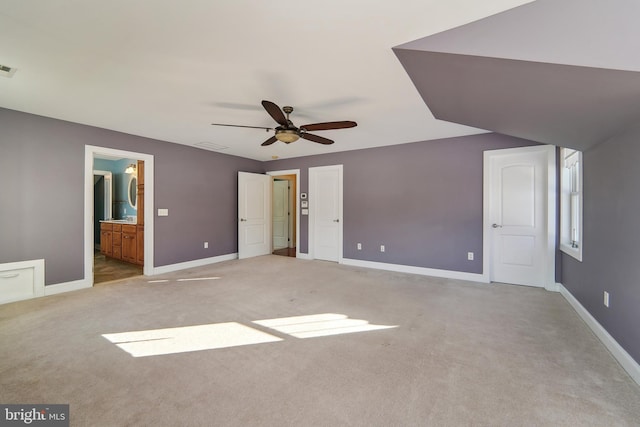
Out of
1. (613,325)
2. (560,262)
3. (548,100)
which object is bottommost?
(613,325)

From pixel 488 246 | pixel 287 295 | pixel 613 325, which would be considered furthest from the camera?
pixel 488 246

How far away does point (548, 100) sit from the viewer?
188 centimetres

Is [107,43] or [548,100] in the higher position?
[107,43]

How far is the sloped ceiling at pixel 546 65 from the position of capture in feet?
4.40

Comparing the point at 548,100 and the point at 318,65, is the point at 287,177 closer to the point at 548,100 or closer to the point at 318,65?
the point at 318,65

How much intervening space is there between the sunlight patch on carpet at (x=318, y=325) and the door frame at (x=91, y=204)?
2.99 metres

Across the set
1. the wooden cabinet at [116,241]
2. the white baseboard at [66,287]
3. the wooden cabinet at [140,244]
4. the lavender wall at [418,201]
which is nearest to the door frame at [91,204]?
the white baseboard at [66,287]

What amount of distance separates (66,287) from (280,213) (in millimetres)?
4778

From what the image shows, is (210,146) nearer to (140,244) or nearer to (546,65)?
(140,244)

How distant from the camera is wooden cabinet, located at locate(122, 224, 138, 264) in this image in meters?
4.97

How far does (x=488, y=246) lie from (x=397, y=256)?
1479 mm

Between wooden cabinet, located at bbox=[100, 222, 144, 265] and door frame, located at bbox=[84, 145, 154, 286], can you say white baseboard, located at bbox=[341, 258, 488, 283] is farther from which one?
wooden cabinet, located at bbox=[100, 222, 144, 265]

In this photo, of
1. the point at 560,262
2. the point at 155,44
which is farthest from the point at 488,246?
the point at 155,44

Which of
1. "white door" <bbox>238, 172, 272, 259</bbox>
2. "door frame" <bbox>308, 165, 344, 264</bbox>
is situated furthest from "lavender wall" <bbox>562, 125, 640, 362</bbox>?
"white door" <bbox>238, 172, 272, 259</bbox>
